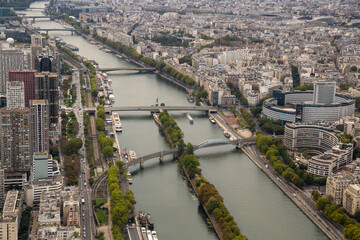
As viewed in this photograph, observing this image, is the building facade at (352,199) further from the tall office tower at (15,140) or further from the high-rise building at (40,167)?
the tall office tower at (15,140)

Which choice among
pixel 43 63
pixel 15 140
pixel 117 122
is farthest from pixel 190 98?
pixel 15 140

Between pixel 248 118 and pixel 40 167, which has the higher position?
pixel 40 167

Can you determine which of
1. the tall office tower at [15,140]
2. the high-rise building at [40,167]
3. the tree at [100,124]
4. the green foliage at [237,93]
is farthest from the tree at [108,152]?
the green foliage at [237,93]

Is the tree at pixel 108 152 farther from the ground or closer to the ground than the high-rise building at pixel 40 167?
closer to the ground

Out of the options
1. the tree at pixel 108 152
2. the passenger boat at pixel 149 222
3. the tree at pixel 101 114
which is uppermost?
the tree at pixel 101 114

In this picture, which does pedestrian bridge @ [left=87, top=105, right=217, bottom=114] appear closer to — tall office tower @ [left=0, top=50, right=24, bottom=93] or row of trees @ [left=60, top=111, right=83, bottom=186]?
row of trees @ [left=60, top=111, right=83, bottom=186]

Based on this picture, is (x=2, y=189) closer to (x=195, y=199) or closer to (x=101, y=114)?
(x=195, y=199)

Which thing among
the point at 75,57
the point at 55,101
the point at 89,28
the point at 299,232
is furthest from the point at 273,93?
the point at 89,28
